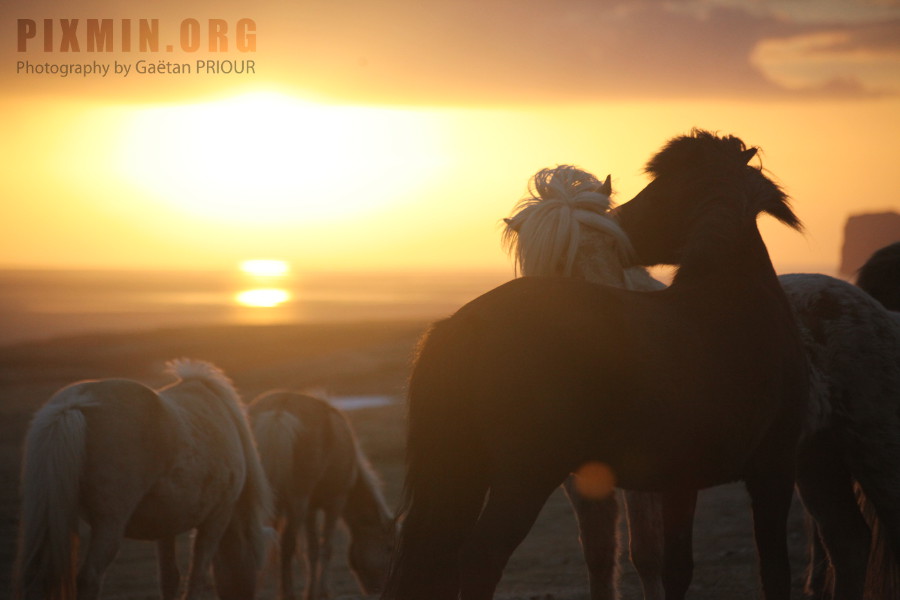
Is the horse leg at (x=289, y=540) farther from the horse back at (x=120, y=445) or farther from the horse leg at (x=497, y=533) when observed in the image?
the horse leg at (x=497, y=533)

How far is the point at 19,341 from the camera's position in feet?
154

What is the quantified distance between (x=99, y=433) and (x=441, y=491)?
407 cm

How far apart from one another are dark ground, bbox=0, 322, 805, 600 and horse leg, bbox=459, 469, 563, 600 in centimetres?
68

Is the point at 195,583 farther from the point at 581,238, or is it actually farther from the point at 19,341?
the point at 19,341

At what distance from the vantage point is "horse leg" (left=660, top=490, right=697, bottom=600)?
3.25 meters

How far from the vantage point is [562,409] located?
8.98 ft

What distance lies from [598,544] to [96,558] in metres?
3.60

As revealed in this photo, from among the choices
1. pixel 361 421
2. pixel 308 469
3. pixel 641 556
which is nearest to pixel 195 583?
pixel 308 469

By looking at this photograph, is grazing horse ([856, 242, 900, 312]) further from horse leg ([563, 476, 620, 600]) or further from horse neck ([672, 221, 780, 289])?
horse neck ([672, 221, 780, 289])

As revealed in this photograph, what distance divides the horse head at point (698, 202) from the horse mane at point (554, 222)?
50cm

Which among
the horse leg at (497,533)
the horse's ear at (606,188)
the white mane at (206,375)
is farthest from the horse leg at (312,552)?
the horse leg at (497,533)

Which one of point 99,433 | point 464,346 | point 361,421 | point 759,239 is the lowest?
point 361,421

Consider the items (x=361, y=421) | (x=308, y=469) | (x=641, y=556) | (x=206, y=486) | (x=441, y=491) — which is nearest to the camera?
(x=441, y=491)

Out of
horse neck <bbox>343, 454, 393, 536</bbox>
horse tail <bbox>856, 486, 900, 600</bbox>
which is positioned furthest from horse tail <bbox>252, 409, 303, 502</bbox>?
horse tail <bbox>856, 486, 900, 600</bbox>
